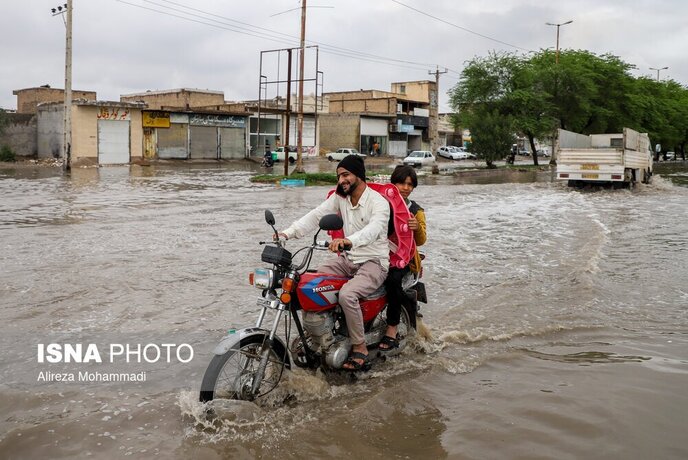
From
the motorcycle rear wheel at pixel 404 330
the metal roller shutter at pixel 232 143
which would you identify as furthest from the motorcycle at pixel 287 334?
the metal roller shutter at pixel 232 143

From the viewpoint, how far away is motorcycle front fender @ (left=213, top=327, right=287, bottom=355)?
4277 millimetres

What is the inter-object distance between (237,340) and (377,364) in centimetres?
172

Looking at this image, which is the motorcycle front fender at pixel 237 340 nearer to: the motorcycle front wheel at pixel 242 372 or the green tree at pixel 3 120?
the motorcycle front wheel at pixel 242 372

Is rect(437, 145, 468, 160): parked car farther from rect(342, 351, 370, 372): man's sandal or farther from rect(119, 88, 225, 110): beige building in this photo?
rect(342, 351, 370, 372): man's sandal

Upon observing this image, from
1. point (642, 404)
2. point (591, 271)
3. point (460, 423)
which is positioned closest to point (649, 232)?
point (591, 271)

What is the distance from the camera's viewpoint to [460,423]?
15.0 feet

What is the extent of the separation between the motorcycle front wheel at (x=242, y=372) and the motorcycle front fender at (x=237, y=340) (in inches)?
0.9

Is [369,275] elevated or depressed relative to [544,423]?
elevated

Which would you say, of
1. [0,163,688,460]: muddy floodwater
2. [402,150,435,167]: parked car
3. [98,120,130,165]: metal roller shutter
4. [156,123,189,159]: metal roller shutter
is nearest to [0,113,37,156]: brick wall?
[98,120,130,165]: metal roller shutter

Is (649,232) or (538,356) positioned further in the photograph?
(649,232)

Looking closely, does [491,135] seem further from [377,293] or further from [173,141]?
[377,293]

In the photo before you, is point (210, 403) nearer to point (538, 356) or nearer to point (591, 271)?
point (538, 356)

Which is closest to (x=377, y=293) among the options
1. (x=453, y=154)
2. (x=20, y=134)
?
(x=20, y=134)

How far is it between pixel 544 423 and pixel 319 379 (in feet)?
5.55
